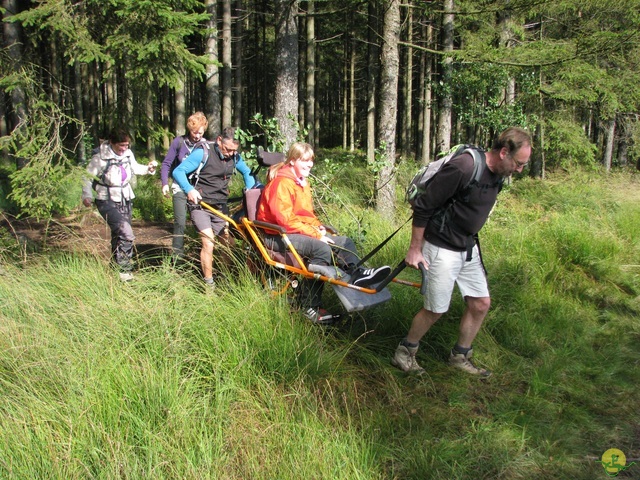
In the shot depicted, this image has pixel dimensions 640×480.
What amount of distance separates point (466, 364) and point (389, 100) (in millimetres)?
5205

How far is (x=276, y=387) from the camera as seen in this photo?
3.40 m

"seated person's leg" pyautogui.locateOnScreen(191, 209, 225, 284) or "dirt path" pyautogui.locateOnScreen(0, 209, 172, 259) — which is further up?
"seated person's leg" pyautogui.locateOnScreen(191, 209, 225, 284)

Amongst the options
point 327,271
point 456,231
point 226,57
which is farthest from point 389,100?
point 226,57

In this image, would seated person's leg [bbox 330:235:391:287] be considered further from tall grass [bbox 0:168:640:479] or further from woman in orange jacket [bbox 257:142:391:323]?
tall grass [bbox 0:168:640:479]

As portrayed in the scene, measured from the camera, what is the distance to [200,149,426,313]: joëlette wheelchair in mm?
4062

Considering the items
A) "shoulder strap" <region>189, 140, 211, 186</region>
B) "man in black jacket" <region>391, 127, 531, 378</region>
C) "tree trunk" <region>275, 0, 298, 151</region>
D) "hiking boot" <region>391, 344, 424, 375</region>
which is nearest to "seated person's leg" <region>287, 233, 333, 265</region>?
"man in black jacket" <region>391, 127, 531, 378</region>

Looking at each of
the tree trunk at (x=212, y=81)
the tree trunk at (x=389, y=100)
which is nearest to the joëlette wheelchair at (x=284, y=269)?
the tree trunk at (x=389, y=100)

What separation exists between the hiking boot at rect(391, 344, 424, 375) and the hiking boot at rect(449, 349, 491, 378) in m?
0.33

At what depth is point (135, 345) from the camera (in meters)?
3.59

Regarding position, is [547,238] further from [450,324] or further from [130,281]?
[130,281]

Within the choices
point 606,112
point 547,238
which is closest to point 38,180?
point 547,238

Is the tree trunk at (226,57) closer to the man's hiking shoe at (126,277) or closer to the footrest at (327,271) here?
the man's hiking shoe at (126,277)

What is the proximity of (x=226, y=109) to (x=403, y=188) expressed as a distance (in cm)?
1164

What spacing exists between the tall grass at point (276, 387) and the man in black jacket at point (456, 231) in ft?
1.54
